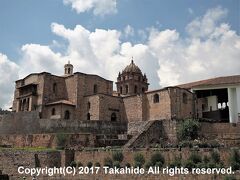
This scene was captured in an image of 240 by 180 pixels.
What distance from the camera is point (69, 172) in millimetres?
26109

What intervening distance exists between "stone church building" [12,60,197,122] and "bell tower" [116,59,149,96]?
7599 mm

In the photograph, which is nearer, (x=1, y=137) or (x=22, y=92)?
(x=1, y=137)

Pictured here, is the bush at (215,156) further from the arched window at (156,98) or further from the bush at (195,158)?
the arched window at (156,98)

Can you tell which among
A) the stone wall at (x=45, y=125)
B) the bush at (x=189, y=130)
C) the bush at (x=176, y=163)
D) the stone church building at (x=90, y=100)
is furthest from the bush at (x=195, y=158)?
the stone church building at (x=90, y=100)

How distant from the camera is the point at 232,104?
39188mm

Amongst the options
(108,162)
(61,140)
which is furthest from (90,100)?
(108,162)

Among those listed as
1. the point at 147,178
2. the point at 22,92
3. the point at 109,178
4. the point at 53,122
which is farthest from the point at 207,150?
the point at 22,92

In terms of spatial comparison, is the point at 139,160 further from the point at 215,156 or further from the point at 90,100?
the point at 90,100

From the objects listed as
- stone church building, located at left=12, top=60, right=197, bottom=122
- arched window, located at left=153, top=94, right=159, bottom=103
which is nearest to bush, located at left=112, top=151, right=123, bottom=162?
stone church building, located at left=12, top=60, right=197, bottom=122

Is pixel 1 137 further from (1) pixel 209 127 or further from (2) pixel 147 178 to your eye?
(1) pixel 209 127

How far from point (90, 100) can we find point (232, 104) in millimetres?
17662

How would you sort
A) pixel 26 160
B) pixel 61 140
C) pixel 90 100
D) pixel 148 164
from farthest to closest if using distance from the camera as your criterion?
pixel 90 100
pixel 61 140
pixel 26 160
pixel 148 164

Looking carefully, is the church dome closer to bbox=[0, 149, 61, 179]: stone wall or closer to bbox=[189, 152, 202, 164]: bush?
bbox=[0, 149, 61, 179]: stone wall

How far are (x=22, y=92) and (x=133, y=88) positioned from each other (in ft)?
59.0
